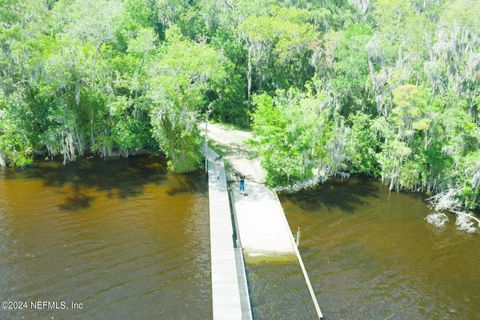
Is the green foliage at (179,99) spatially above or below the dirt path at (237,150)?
above

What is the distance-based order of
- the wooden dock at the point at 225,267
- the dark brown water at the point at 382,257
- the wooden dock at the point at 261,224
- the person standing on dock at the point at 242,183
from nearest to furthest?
the wooden dock at the point at 225,267 < the dark brown water at the point at 382,257 < the wooden dock at the point at 261,224 < the person standing on dock at the point at 242,183

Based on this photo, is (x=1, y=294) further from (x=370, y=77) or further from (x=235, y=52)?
(x=235, y=52)

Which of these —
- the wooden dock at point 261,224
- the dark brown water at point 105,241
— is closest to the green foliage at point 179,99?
the dark brown water at point 105,241

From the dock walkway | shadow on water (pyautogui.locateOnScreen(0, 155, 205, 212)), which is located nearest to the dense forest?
shadow on water (pyautogui.locateOnScreen(0, 155, 205, 212))

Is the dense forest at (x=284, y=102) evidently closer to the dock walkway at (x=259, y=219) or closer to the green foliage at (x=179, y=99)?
the green foliage at (x=179, y=99)

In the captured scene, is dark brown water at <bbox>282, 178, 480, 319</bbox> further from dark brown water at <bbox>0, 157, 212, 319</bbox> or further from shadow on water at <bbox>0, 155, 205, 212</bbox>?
shadow on water at <bbox>0, 155, 205, 212</bbox>

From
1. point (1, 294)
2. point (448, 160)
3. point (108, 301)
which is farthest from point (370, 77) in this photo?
point (1, 294)

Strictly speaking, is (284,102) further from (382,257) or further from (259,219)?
(382,257)
